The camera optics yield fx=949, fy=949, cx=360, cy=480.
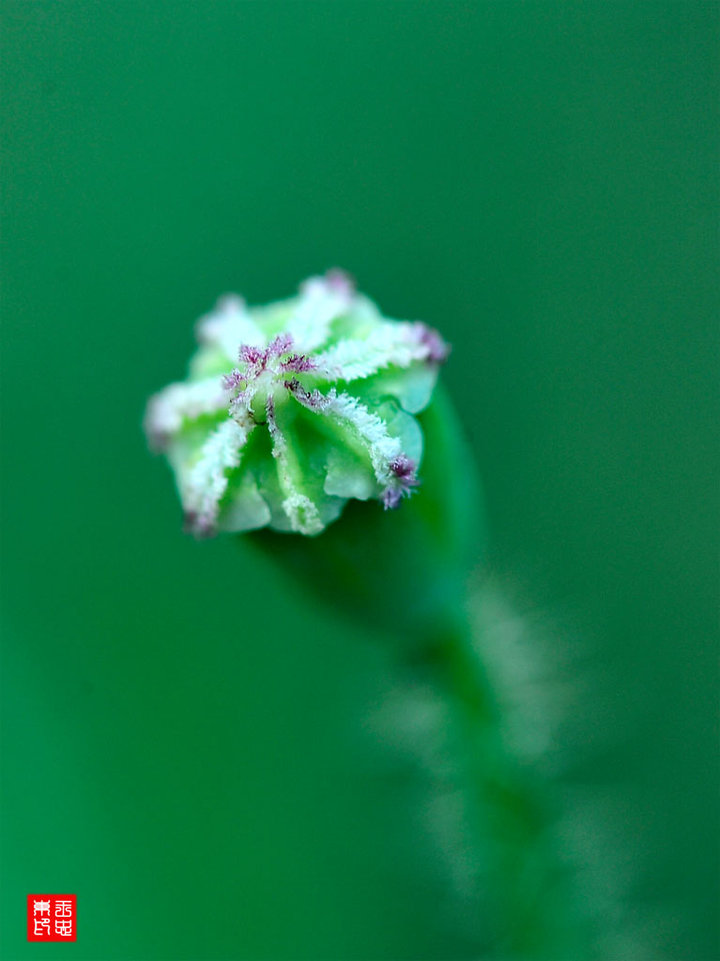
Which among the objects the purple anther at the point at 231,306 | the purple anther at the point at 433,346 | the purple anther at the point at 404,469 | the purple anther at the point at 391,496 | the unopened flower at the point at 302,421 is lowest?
the purple anther at the point at 391,496

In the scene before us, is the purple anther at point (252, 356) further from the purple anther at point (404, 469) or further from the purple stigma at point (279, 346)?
the purple anther at point (404, 469)

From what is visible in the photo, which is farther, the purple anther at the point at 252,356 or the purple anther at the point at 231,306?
the purple anther at the point at 231,306

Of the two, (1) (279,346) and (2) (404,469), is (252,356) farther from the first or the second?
(2) (404,469)

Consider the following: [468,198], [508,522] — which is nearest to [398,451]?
[508,522]

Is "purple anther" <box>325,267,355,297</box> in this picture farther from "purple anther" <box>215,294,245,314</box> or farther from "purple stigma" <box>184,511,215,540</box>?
"purple stigma" <box>184,511,215,540</box>

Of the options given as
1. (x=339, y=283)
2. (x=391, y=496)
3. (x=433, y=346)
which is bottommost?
(x=391, y=496)

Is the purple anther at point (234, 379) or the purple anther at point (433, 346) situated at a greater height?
the purple anther at point (433, 346)

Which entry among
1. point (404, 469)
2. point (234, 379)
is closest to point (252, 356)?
point (234, 379)

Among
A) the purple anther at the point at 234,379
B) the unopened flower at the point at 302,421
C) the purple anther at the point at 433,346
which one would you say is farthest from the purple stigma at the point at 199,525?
the purple anther at the point at 433,346

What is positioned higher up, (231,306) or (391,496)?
(231,306)

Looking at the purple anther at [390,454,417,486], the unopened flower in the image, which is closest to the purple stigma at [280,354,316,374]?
the unopened flower
